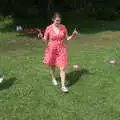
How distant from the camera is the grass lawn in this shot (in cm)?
796

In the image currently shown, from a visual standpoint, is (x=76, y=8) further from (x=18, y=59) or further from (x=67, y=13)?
(x=18, y=59)

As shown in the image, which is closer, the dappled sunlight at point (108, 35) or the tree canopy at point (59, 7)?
the dappled sunlight at point (108, 35)

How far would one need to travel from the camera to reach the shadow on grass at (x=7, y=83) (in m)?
9.54

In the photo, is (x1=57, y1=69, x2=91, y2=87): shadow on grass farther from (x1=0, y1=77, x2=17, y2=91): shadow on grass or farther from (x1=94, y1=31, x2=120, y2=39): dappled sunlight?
(x1=94, y1=31, x2=120, y2=39): dappled sunlight

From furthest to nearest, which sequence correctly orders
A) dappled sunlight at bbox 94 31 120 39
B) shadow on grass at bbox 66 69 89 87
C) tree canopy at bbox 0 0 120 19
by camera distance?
tree canopy at bbox 0 0 120 19 → dappled sunlight at bbox 94 31 120 39 → shadow on grass at bbox 66 69 89 87

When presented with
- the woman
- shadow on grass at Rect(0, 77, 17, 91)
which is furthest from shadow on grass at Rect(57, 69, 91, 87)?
shadow on grass at Rect(0, 77, 17, 91)

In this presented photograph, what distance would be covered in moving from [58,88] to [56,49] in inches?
37.2

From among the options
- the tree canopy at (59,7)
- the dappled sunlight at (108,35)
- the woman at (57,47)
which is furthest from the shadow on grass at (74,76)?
the tree canopy at (59,7)

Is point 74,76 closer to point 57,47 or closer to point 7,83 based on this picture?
point 57,47

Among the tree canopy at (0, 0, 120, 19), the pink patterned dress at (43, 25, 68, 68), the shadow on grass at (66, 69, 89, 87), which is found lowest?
the tree canopy at (0, 0, 120, 19)

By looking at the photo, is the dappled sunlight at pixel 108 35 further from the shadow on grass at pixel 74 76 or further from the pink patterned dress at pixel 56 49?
the pink patterned dress at pixel 56 49

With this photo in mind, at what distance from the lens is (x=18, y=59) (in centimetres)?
1322

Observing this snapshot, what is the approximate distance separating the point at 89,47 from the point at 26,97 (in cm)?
812

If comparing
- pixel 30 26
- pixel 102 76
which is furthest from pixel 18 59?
pixel 30 26
